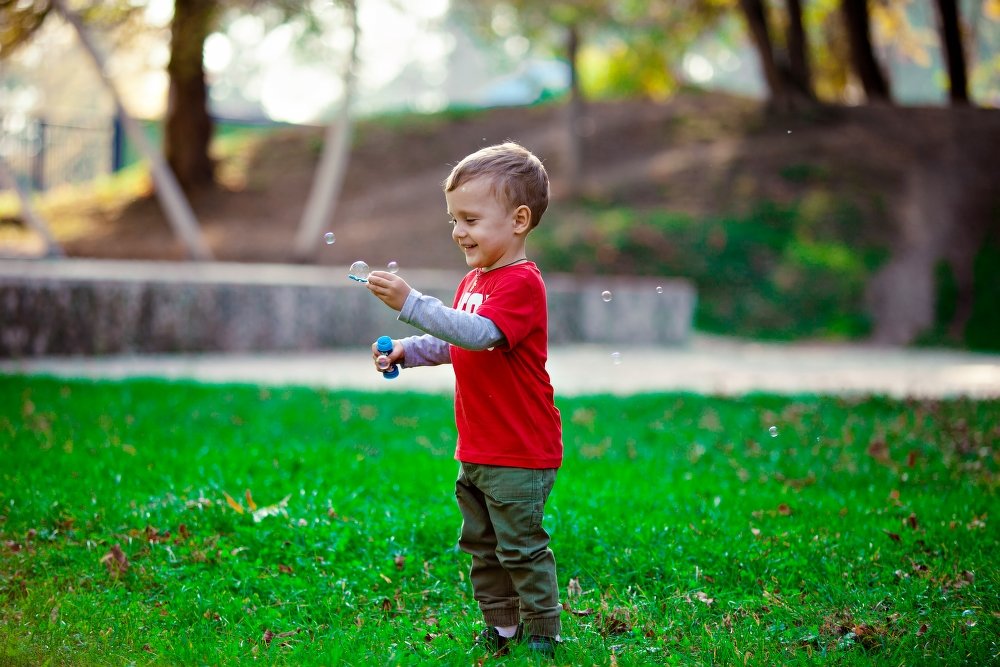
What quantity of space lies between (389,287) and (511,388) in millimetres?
526

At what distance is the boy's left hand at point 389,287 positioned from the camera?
118 inches

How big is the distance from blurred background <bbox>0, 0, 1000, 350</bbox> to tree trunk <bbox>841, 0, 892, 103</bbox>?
0.06 meters

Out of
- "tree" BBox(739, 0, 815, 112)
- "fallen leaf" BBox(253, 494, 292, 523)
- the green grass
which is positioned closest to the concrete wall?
the green grass

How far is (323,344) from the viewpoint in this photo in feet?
39.9

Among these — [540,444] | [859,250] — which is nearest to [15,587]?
[540,444]

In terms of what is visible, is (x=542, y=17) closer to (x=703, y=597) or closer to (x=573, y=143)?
(x=573, y=143)

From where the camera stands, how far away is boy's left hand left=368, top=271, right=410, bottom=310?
2992 millimetres

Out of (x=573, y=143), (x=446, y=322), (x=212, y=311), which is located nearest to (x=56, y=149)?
(x=573, y=143)

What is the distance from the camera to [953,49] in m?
23.3

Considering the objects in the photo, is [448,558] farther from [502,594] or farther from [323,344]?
[323,344]

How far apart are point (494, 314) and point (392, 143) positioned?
21.2 meters

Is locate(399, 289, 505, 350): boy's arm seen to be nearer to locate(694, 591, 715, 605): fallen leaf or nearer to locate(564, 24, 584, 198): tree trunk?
locate(694, 591, 715, 605): fallen leaf

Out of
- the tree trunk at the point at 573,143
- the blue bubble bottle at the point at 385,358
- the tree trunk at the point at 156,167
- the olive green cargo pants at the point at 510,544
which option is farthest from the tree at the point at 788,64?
the olive green cargo pants at the point at 510,544

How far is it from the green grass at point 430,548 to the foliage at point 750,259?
10616 millimetres
